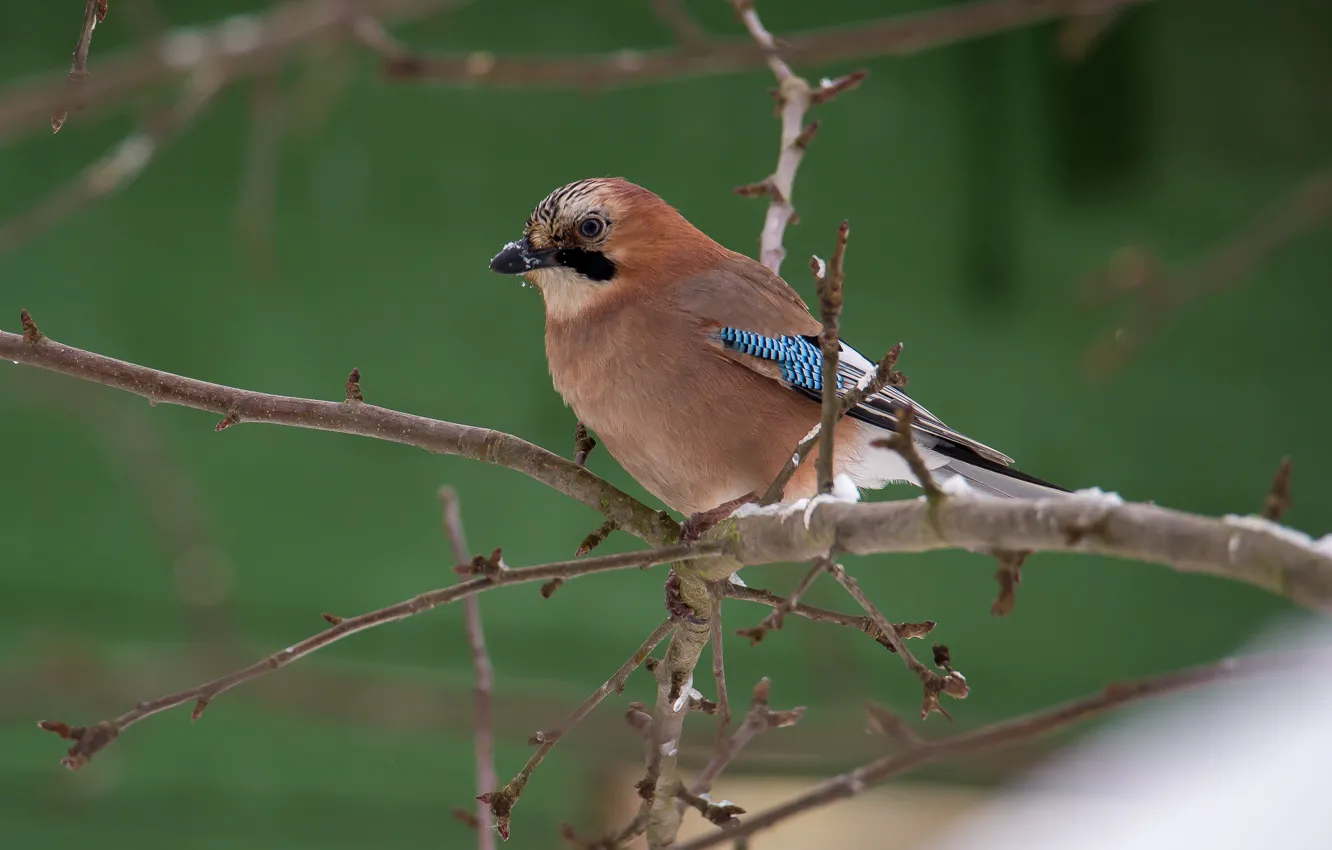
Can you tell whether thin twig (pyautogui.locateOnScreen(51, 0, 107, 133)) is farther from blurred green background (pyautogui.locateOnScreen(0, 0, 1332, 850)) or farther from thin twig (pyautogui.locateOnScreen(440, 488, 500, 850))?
blurred green background (pyautogui.locateOnScreen(0, 0, 1332, 850))

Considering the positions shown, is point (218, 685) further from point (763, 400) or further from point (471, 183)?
point (471, 183)

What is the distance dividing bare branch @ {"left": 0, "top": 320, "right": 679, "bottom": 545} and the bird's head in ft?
1.94

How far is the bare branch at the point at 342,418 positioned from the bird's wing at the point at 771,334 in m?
0.54

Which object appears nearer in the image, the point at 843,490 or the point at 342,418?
the point at 843,490

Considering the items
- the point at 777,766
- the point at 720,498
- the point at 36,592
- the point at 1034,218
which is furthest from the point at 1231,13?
the point at 36,592

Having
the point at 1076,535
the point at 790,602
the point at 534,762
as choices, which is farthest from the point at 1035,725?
the point at 534,762

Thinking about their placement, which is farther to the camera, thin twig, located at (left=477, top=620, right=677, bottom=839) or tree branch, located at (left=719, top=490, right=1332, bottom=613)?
thin twig, located at (left=477, top=620, right=677, bottom=839)

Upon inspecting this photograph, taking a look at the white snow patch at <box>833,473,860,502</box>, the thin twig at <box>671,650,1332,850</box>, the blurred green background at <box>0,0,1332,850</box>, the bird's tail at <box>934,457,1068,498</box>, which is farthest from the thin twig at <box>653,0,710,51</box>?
the blurred green background at <box>0,0,1332,850</box>

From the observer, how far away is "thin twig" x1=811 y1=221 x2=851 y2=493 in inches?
56.1

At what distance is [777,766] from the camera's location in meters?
3.94

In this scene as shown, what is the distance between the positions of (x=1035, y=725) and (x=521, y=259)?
5.12 feet

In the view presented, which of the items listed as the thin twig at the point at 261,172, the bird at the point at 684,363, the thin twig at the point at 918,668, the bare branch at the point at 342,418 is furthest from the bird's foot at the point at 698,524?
the thin twig at the point at 261,172

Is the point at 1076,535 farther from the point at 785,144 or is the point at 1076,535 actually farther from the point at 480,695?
the point at 785,144

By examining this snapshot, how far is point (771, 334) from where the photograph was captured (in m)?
2.50
